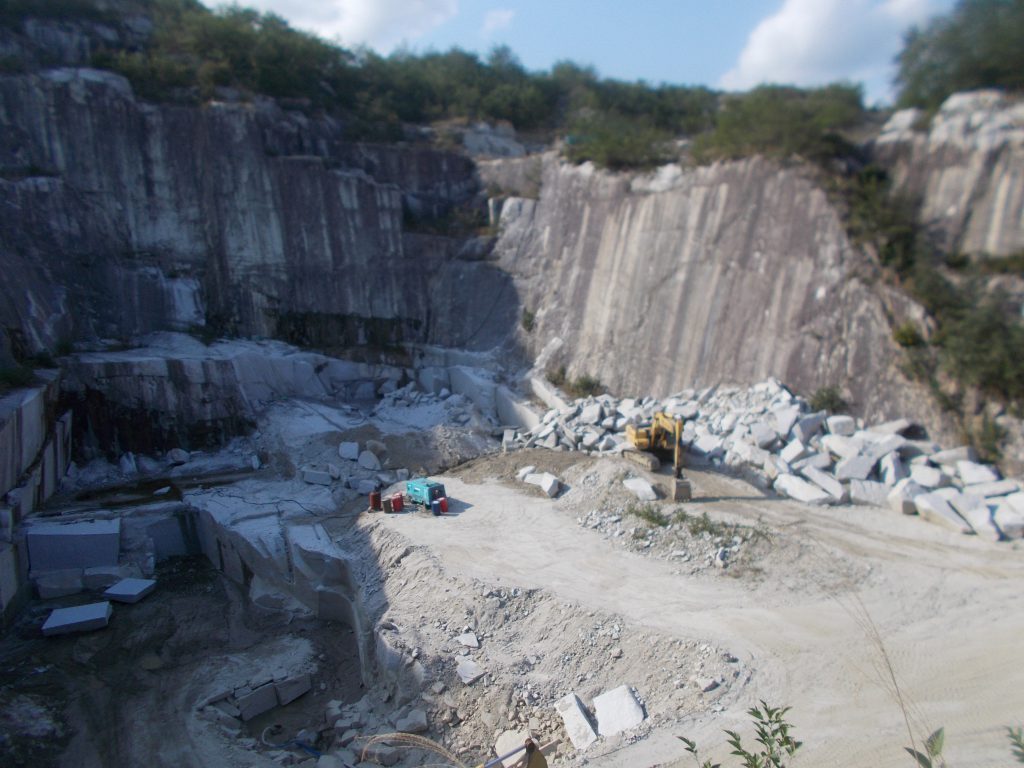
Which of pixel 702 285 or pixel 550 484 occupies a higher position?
pixel 702 285

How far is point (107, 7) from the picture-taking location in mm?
23438

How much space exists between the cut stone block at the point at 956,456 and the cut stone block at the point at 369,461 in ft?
38.0

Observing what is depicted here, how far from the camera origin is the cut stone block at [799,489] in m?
12.3

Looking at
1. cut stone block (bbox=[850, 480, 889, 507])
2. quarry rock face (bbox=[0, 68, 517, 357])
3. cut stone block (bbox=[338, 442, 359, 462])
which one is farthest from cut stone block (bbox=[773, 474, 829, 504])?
quarry rock face (bbox=[0, 68, 517, 357])

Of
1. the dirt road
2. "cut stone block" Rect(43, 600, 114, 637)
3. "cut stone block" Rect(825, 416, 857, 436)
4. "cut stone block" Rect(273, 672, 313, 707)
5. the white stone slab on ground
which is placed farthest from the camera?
"cut stone block" Rect(825, 416, 857, 436)

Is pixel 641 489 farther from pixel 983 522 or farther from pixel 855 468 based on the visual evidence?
pixel 983 522

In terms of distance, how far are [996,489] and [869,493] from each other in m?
1.91

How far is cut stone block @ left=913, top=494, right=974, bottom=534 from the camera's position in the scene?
1105 centimetres

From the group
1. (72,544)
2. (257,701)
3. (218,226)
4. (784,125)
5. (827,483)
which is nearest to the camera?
(257,701)

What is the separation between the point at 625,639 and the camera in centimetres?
898

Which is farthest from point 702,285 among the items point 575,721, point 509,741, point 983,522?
point 509,741

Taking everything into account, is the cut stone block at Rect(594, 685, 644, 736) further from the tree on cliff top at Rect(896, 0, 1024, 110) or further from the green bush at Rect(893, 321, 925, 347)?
the tree on cliff top at Rect(896, 0, 1024, 110)

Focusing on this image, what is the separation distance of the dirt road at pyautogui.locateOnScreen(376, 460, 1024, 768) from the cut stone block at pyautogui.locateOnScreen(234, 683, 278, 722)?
10.4 feet

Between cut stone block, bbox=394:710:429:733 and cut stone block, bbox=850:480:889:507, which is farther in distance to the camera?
cut stone block, bbox=850:480:889:507
